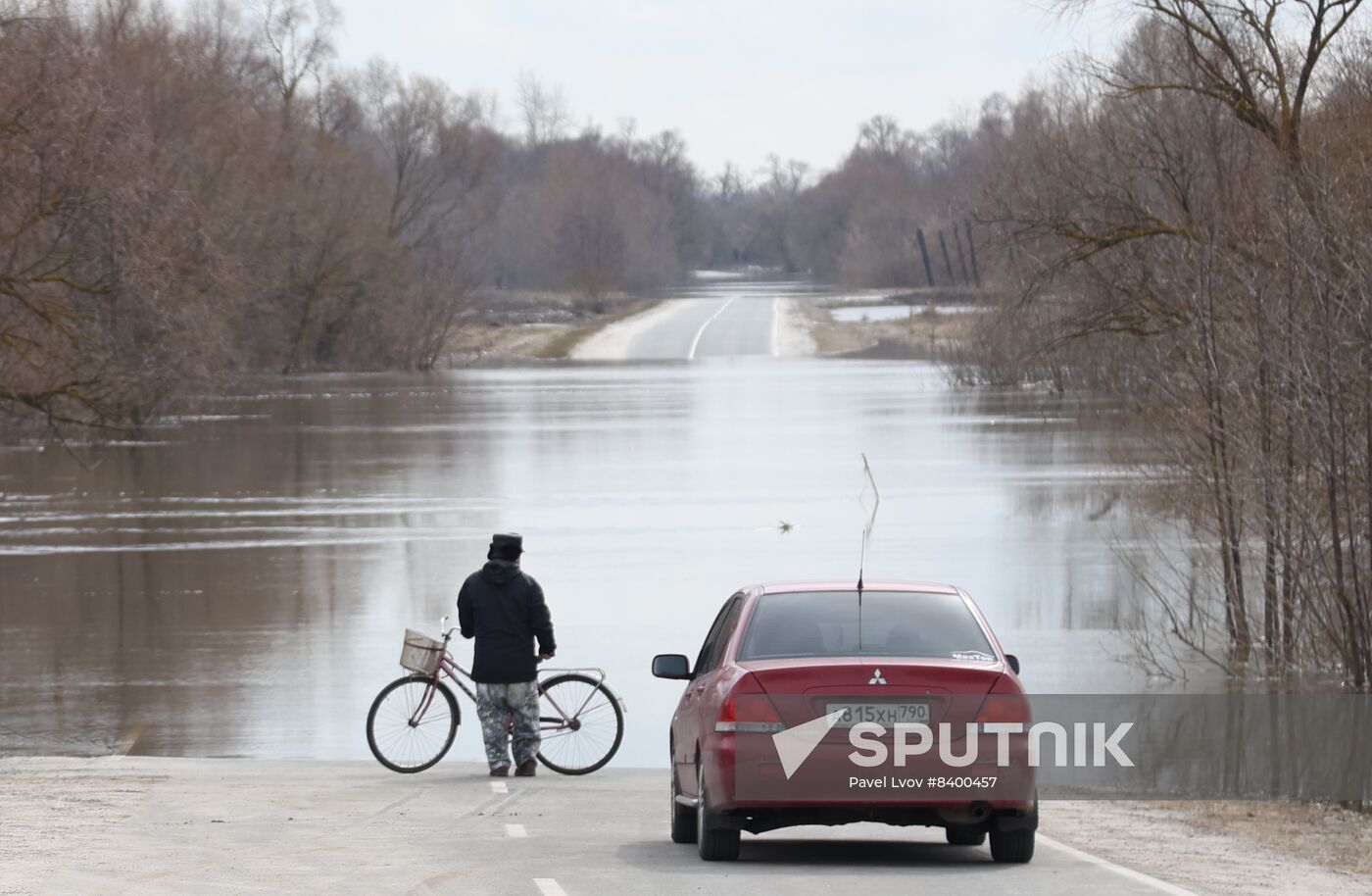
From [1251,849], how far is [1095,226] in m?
17.9

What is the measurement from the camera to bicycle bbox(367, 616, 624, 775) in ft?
45.0

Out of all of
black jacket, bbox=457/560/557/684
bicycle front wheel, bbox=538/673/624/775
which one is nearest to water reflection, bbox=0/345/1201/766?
bicycle front wheel, bbox=538/673/624/775

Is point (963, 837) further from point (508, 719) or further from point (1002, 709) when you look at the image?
point (508, 719)

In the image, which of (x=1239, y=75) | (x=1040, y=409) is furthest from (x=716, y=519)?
(x=1040, y=409)

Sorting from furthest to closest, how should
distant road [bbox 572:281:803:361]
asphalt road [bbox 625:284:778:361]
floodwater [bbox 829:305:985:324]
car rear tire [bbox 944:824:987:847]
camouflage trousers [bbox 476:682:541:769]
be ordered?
floodwater [bbox 829:305:985:324], distant road [bbox 572:281:803:361], asphalt road [bbox 625:284:778:361], camouflage trousers [bbox 476:682:541:769], car rear tire [bbox 944:824:987:847]

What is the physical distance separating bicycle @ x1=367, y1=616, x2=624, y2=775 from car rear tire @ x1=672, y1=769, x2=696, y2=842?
11.0 ft

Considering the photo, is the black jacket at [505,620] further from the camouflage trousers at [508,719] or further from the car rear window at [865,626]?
the car rear window at [865,626]

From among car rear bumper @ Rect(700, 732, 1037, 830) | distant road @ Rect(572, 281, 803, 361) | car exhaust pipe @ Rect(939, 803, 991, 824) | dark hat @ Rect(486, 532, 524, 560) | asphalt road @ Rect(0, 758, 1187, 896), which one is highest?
distant road @ Rect(572, 281, 803, 361)

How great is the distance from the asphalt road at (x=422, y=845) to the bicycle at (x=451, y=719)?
0.25 meters

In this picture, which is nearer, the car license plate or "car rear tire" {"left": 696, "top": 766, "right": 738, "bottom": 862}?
the car license plate

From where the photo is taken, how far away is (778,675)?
29.2 ft

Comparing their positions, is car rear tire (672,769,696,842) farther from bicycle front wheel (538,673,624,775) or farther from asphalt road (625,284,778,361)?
asphalt road (625,284,778,361)

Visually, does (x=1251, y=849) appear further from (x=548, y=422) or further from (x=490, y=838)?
(x=548, y=422)

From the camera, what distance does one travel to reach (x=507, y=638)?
13.2m
